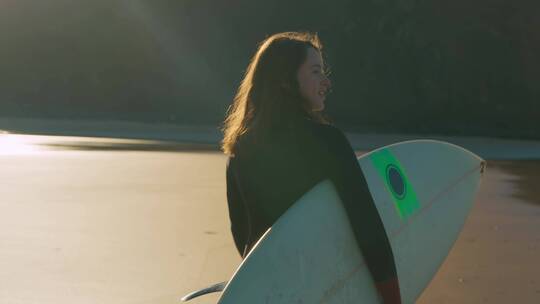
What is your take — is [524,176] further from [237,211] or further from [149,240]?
[237,211]

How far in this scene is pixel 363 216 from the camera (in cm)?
235

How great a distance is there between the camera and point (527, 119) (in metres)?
32.7

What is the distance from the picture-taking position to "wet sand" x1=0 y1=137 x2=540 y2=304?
4.81m

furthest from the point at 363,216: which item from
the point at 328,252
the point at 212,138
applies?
the point at 212,138

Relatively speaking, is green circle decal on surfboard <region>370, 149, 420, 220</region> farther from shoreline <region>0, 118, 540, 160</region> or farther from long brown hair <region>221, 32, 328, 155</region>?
shoreline <region>0, 118, 540, 160</region>

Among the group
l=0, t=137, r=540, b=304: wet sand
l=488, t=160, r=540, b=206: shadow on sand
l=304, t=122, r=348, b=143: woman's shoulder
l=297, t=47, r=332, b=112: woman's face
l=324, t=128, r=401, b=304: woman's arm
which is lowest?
l=488, t=160, r=540, b=206: shadow on sand

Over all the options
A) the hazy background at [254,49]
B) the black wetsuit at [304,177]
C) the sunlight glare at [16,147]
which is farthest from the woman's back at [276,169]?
the hazy background at [254,49]

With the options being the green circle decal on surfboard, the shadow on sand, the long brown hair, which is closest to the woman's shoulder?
the long brown hair

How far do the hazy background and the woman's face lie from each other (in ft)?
91.9

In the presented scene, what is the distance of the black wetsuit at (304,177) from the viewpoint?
2318 mm

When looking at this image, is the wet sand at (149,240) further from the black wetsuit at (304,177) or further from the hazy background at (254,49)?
the hazy background at (254,49)

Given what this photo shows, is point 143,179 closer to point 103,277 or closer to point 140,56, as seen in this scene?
point 103,277

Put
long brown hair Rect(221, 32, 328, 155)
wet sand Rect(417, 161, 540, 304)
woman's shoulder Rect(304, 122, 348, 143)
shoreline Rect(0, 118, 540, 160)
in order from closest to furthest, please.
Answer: woman's shoulder Rect(304, 122, 348, 143) → long brown hair Rect(221, 32, 328, 155) → wet sand Rect(417, 161, 540, 304) → shoreline Rect(0, 118, 540, 160)

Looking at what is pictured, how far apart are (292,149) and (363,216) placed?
0.93ft
